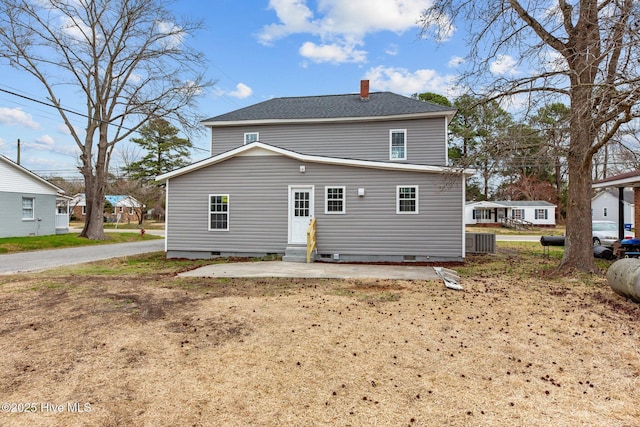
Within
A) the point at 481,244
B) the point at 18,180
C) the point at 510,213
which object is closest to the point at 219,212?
the point at 481,244

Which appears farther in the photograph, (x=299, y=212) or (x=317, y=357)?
(x=299, y=212)

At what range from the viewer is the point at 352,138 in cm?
1462

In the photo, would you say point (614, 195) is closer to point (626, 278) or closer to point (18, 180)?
point (626, 278)

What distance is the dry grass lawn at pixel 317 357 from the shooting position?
289cm

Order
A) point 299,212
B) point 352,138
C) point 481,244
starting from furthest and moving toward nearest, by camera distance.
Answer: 1. point 352,138
2. point 481,244
3. point 299,212

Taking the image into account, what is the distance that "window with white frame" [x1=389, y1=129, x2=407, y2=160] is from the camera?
14180 millimetres

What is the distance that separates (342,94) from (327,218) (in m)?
8.19

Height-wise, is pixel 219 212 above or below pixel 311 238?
above

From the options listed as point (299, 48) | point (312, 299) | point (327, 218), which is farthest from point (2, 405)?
point (299, 48)

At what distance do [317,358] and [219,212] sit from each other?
9.11 m

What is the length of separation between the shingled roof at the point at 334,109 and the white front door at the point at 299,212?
4.24 m

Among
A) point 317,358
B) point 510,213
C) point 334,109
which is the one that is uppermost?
point 334,109

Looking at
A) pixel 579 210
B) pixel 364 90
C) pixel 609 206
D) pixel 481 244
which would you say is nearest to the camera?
pixel 579 210

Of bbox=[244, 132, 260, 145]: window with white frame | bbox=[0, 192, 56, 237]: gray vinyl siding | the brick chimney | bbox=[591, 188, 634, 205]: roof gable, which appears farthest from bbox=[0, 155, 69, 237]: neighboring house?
bbox=[591, 188, 634, 205]: roof gable
